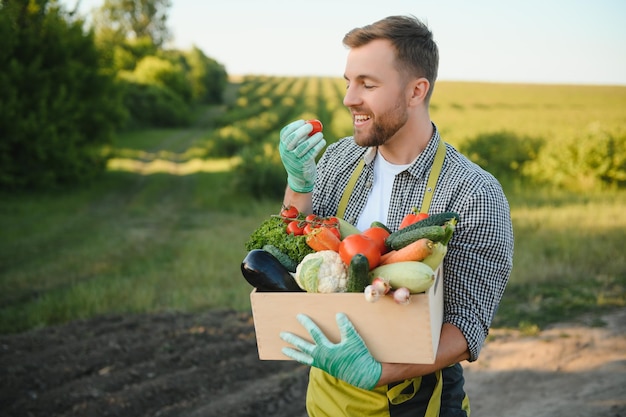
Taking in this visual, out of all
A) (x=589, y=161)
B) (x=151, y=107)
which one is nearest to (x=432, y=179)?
(x=589, y=161)

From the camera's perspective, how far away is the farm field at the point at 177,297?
5.45 metres

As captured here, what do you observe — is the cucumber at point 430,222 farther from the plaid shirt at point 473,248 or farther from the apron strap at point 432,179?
the apron strap at point 432,179

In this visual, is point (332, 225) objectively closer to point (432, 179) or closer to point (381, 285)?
point (381, 285)

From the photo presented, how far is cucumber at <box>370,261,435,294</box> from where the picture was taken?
6.41 ft

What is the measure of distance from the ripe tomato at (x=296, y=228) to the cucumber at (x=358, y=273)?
42 centimetres

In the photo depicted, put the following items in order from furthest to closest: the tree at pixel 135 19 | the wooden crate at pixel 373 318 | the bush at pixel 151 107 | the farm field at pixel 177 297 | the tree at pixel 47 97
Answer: the tree at pixel 135 19
the bush at pixel 151 107
the tree at pixel 47 97
the farm field at pixel 177 297
the wooden crate at pixel 373 318

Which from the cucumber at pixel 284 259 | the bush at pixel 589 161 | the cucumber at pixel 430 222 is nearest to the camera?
the cucumber at pixel 430 222

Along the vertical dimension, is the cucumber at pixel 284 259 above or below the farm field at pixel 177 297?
above

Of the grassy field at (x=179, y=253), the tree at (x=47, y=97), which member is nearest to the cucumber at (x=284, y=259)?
the grassy field at (x=179, y=253)

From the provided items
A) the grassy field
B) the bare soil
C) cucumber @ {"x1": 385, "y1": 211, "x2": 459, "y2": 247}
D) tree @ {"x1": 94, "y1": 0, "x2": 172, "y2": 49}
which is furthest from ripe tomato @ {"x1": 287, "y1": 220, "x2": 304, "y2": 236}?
tree @ {"x1": 94, "y1": 0, "x2": 172, "y2": 49}

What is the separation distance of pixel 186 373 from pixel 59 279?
14.1ft

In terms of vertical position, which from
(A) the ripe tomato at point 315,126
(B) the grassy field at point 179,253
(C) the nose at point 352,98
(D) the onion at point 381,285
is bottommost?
(B) the grassy field at point 179,253

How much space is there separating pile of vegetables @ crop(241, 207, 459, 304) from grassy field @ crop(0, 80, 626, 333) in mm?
5078

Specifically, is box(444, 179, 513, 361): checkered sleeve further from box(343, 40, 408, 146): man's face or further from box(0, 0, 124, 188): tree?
box(0, 0, 124, 188): tree
